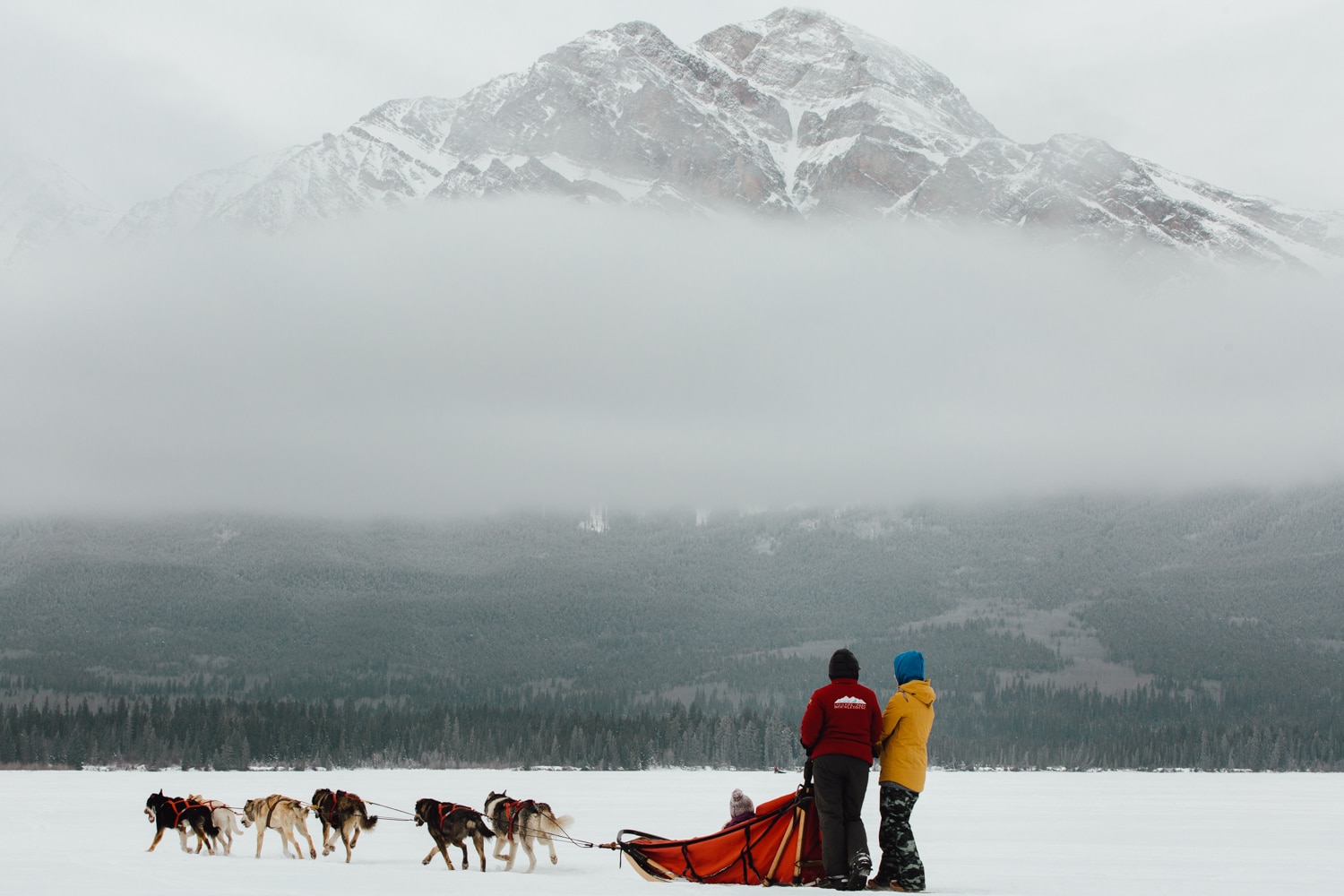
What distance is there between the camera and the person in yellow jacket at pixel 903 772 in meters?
18.9

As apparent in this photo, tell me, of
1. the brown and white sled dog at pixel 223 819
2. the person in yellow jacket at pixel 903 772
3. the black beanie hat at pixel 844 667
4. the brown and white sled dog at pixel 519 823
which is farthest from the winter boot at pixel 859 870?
the brown and white sled dog at pixel 223 819

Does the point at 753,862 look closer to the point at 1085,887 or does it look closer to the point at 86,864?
the point at 1085,887

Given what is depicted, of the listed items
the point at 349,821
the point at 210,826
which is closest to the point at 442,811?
the point at 349,821

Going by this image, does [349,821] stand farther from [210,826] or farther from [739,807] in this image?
[739,807]

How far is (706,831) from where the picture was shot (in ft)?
138

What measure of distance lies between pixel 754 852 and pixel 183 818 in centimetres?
1354

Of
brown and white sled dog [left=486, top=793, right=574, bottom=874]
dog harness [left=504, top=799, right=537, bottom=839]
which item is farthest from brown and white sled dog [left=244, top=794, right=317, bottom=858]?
dog harness [left=504, top=799, right=537, bottom=839]

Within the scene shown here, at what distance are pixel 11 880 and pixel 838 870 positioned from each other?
1248 centimetres

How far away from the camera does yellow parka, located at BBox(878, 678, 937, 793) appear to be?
1902 cm

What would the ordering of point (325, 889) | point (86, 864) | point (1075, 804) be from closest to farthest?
point (325, 889) → point (86, 864) → point (1075, 804)

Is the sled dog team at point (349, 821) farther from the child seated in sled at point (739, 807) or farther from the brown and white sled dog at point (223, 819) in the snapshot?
the child seated in sled at point (739, 807)

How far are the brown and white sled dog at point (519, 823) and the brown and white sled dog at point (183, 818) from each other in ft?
20.4

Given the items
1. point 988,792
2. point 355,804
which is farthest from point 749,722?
point 355,804

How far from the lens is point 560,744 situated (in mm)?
149250
